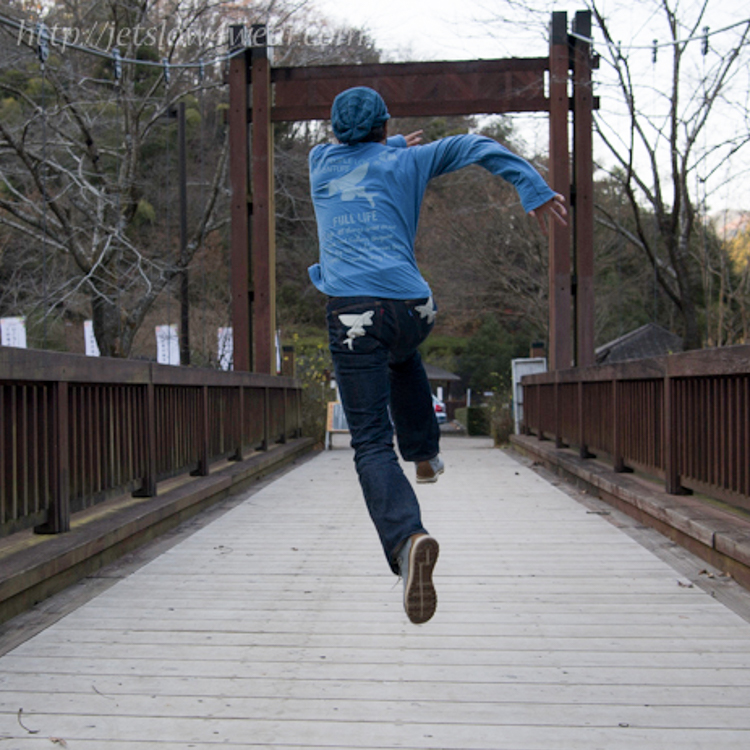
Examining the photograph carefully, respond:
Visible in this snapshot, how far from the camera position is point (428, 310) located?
9.61ft

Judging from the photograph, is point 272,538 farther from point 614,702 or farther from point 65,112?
point 65,112

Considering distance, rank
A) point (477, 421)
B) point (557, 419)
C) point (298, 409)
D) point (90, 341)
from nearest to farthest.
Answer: point (557, 419), point (298, 409), point (90, 341), point (477, 421)

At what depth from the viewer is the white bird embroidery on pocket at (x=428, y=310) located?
2896 millimetres

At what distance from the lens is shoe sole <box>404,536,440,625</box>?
2.55 m

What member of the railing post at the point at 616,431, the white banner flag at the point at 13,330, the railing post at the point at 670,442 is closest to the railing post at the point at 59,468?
the railing post at the point at 670,442

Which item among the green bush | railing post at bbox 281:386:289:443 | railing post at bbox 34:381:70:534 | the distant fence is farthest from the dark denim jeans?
the green bush

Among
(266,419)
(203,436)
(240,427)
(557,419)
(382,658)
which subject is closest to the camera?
(382,658)

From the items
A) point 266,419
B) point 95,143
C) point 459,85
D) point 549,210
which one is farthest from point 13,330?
point 549,210

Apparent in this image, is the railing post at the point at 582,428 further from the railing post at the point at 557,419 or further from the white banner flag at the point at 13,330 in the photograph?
the white banner flag at the point at 13,330

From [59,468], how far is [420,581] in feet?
7.48

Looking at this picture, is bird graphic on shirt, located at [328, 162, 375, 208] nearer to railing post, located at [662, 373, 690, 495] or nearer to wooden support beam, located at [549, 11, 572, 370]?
railing post, located at [662, 373, 690, 495]

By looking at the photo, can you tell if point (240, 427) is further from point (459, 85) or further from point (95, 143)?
point (95, 143)

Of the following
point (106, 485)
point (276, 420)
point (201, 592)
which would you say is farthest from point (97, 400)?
point (276, 420)

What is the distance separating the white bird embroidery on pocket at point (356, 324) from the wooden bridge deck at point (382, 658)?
1.02 meters
